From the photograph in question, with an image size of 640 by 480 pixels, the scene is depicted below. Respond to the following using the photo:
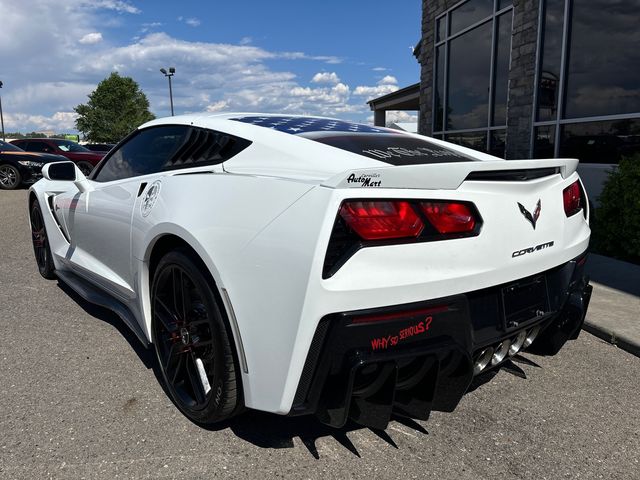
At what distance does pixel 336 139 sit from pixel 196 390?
1.27 metres

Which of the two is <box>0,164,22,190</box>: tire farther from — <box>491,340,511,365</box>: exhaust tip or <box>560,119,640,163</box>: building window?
<box>491,340,511,365</box>: exhaust tip

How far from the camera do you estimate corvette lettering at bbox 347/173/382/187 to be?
1.68m

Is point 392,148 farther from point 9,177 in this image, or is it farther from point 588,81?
point 9,177

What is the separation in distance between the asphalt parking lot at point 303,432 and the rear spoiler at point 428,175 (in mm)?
1117

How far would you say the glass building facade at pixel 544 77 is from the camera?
6746 mm

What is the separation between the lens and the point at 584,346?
129 inches

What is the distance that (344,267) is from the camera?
165 centimetres

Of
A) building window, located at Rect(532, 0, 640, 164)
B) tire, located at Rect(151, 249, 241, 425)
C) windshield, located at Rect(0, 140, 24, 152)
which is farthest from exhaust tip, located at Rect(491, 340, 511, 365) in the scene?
windshield, located at Rect(0, 140, 24, 152)

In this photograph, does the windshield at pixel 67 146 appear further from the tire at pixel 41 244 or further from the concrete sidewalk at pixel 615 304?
the concrete sidewalk at pixel 615 304

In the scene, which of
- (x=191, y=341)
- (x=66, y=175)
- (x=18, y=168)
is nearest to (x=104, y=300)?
(x=66, y=175)

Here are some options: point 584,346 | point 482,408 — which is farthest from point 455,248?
point 584,346

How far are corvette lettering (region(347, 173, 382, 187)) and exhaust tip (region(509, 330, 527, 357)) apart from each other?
3.34ft

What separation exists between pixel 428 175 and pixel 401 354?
0.61 metres

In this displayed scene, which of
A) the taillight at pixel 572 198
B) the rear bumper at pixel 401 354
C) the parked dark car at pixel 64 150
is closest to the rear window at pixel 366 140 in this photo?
the taillight at pixel 572 198
